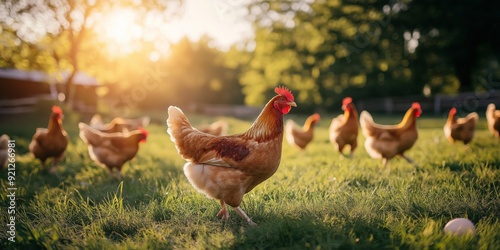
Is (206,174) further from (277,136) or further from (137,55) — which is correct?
(137,55)

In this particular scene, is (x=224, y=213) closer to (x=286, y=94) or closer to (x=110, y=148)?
(x=286, y=94)

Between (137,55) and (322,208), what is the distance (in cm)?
2151

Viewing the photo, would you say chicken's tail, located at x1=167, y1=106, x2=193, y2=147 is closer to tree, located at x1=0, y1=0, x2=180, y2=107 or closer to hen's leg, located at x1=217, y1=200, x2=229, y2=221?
hen's leg, located at x1=217, y1=200, x2=229, y2=221

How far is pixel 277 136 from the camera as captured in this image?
3.74 meters

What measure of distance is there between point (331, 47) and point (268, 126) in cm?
2439

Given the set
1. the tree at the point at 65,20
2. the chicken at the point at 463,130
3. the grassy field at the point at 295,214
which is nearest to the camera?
the grassy field at the point at 295,214

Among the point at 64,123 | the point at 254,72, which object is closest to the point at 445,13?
the point at 254,72

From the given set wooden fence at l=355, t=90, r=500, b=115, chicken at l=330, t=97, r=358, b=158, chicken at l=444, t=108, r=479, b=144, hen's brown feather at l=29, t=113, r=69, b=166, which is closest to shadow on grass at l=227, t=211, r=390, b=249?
chicken at l=330, t=97, r=358, b=158

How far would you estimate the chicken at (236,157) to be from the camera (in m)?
3.59

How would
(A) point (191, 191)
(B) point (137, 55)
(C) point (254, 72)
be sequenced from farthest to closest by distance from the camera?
(C) point (254, 72), (B) point (137, 55), (A) point (191, 191)

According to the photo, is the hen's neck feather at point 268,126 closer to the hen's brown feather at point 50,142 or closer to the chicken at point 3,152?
the hen's brown feather at point 50,142

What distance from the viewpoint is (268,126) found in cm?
379

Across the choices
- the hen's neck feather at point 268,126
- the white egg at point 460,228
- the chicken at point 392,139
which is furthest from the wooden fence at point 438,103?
the hen's neck feather at point 268,126

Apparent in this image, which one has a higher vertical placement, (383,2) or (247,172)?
(383,2)
